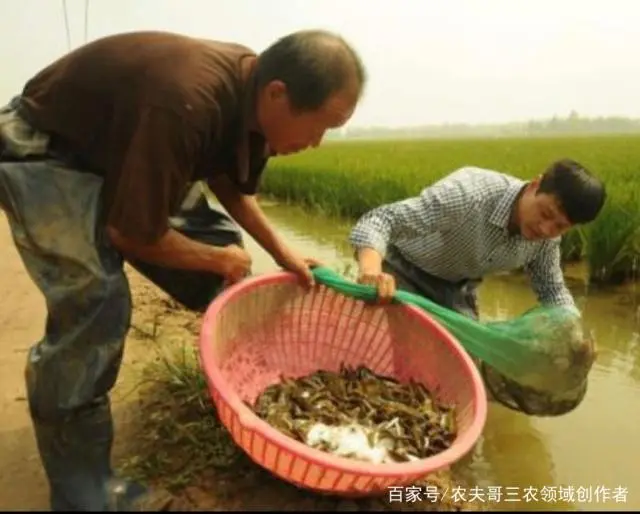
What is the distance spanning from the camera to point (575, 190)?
2.21m

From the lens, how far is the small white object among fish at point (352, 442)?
1905 mm

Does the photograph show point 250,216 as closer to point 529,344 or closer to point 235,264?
point 235,264

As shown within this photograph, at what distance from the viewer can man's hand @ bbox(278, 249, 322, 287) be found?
2254 mm

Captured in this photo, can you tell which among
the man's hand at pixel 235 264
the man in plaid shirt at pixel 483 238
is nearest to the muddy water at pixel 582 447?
the man in plaid shirt at pixel 483 238

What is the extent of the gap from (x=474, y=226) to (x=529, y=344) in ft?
1.76

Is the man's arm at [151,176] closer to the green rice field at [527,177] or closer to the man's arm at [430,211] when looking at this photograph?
the man's arm at [430,211]

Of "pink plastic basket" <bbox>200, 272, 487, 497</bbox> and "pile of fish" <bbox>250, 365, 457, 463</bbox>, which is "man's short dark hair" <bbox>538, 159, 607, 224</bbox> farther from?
"pile of fish" <bbox>250, 365, 457, 463</bbox>

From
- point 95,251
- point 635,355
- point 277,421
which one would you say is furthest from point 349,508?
point 635,355

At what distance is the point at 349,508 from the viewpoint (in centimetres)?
183

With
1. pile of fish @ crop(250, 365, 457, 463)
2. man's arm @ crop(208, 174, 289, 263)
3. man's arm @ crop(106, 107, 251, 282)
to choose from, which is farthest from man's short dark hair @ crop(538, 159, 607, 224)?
man's arm @ crop(106, 107, 251, 282)

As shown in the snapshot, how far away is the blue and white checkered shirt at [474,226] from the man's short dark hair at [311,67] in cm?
93

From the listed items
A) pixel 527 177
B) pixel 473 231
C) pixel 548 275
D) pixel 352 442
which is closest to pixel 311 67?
pixel 352 442

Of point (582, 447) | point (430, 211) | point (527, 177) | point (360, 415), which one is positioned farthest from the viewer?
point (527, 177)

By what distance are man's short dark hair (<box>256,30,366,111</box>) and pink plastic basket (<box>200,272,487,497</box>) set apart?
0.63 meters
